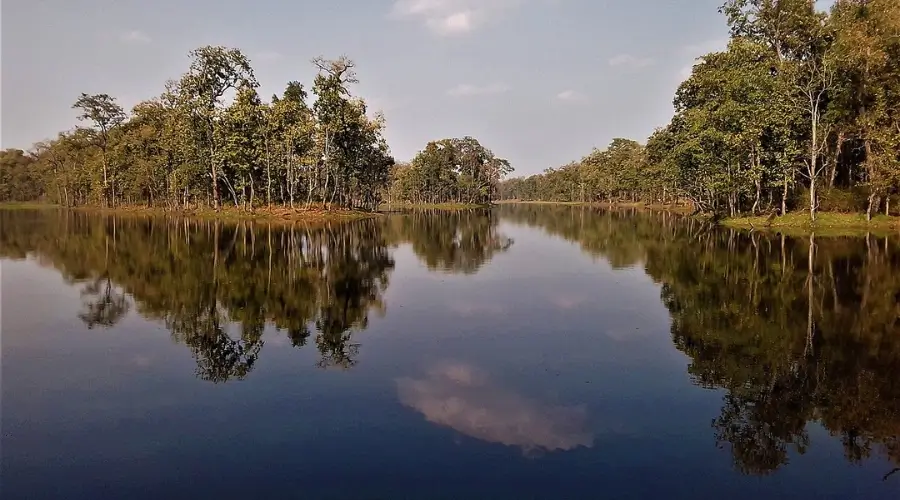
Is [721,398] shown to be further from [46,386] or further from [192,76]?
[192,76]

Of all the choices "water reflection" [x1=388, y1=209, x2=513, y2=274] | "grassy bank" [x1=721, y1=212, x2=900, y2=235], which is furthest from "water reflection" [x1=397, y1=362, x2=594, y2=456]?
"grassy bank" [x1=721, y1=212, x2=900, y2=235]

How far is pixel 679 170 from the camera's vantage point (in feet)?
194

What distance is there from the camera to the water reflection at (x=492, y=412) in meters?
8.43

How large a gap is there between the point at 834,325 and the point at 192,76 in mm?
71750

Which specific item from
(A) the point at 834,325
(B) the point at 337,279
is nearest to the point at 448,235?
(B) the point at 337,279

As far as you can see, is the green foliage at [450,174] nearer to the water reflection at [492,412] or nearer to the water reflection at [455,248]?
the water reflection at [455,248]

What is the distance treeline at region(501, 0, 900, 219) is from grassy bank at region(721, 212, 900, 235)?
42.6 inches

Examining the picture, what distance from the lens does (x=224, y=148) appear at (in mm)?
64500

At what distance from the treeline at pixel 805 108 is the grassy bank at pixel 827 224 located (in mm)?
1081

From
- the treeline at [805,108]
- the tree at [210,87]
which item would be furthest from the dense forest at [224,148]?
the treeline at [805,108]

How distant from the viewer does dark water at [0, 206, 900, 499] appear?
734 cm

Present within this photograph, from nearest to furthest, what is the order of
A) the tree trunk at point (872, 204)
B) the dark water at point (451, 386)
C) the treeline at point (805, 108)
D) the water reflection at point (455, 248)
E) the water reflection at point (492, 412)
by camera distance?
1. the dark water at point (451, 386)
2. the water reflection at point (492, 412)
3. the water reflection at point (455, 248)
4. the treeline at point (805, 108)
5. the tree trunk at point (872, 204)

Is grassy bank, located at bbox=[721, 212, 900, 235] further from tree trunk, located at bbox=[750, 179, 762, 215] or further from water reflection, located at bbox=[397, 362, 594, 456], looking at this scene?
water reflection, located at bbox=[397, 362, 594, 456]

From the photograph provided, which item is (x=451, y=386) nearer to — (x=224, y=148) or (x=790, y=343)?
(x=790, y=343)
